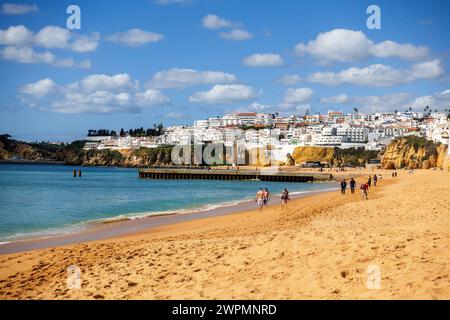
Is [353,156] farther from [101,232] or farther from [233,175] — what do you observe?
[101,232]

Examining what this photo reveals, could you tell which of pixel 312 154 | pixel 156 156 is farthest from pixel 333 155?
pixel 156 156

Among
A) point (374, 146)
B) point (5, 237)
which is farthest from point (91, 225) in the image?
point (374, 146)

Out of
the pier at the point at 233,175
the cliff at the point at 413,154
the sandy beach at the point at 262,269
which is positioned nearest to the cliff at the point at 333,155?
the cliff at the point at 413,154

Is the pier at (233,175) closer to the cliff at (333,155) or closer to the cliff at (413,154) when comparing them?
the cliff at (413,154)

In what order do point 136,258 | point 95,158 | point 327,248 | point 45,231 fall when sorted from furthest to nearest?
point 95,158
point 45,231
point 136,258
point 327,248

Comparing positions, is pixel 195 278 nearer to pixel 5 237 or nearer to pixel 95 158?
pixel 5 237

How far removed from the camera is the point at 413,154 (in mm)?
103000

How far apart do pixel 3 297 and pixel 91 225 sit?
46.2ft

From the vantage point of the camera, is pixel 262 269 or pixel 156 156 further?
pixel 156 156

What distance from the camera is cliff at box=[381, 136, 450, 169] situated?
9351 centimetres

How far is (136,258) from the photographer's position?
37.3 ft

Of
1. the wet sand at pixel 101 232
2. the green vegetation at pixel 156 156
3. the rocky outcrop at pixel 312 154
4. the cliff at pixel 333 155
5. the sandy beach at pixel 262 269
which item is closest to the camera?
the sandy beach at pixel 262 269

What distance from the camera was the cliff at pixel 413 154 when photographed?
9351 centimetres

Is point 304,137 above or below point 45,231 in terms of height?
above
